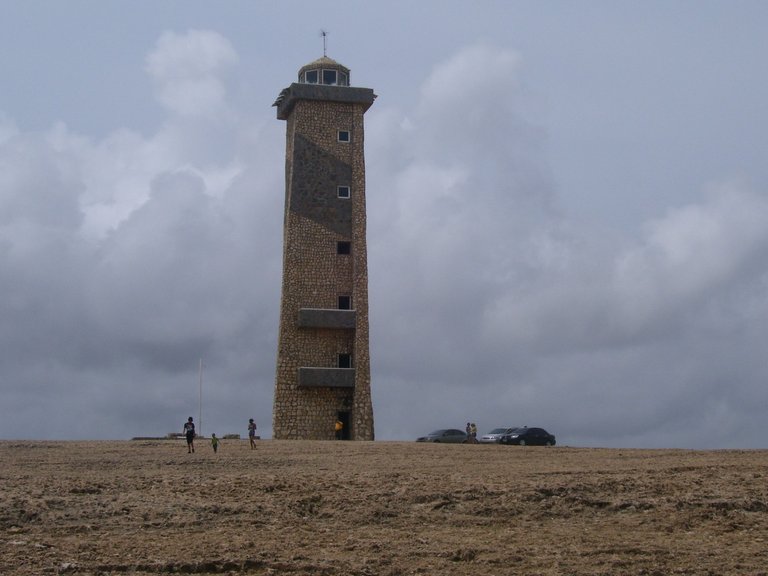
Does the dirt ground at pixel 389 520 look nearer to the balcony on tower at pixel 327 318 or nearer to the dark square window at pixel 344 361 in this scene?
the balcony on tower at pixel 327 318

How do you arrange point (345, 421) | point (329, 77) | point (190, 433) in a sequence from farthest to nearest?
1. point (329, 77)
2. point (345, 421)
3. point (190, 433)

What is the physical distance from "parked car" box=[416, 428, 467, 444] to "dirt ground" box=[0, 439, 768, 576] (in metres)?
22.3

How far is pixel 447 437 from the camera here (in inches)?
2103

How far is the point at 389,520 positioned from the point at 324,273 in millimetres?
34843

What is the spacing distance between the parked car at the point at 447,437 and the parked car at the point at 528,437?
2.99 metres

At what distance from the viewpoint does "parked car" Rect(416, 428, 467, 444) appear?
175 feet

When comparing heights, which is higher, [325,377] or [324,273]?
[324,273]

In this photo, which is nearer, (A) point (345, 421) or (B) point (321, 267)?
(A) point (345, 421)

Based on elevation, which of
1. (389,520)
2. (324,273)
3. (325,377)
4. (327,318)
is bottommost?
(389,520)

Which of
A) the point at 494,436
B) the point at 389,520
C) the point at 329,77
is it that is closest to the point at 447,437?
the point at 494,436

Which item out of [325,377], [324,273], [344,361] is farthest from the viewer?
[324,273]

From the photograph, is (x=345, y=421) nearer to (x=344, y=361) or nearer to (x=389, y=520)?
(x=344, y=361)

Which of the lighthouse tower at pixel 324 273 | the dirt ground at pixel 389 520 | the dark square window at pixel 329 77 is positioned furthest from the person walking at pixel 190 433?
the dark square window at pixel 329 77

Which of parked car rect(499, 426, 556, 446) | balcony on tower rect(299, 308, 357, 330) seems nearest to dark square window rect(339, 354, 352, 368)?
balcony on tower rect(299, 308, 357, 330)
